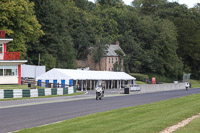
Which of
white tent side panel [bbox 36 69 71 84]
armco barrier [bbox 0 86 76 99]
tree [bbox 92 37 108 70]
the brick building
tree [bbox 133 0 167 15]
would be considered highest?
tree [bbox 133 0 167 15]

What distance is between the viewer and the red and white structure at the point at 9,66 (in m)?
48.7

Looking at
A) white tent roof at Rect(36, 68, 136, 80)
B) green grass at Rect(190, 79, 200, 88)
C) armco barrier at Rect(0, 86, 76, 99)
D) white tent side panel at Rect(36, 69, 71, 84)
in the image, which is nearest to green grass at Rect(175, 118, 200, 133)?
armco barrier at Rect(0, 86, 76, 99)

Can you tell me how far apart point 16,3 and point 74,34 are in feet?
126

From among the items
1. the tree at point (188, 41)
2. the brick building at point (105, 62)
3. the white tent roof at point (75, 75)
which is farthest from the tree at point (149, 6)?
the white tent roof at point (75, 75)

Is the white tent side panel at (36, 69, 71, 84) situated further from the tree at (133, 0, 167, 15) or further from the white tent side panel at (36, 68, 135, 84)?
the tree at (133, 0, 167, 15)

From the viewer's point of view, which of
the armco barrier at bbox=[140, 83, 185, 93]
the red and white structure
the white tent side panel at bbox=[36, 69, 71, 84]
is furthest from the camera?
the armco barrier at bbox=[140, 83, 185, 93]

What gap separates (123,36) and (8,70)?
6317 centimetres

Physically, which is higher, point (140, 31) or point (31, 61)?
point (140, 31)

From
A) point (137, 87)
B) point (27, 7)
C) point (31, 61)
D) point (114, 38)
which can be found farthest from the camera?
point (114, 38)

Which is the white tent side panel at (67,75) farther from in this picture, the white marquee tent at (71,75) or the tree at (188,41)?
the tree at (188,41)

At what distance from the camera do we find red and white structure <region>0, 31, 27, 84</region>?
4869cm

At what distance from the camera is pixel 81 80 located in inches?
2468

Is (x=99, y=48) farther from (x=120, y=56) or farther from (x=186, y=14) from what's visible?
(x=186, y=14)

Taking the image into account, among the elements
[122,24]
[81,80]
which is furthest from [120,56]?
[81,80]
